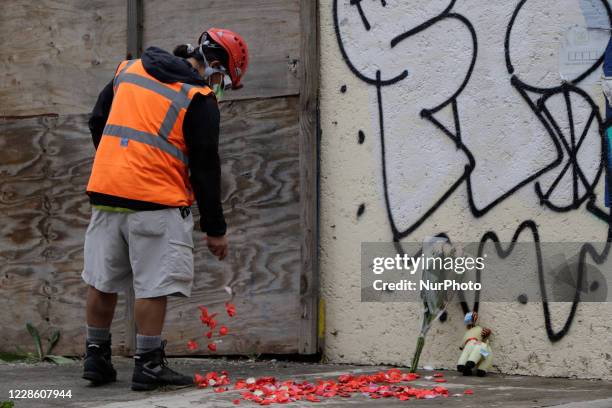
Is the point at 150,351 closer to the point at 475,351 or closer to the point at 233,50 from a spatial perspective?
the point at 233,50

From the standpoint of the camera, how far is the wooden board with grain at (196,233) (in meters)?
6.44

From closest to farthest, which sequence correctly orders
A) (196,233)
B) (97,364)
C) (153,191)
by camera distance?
(153,191)
(97,364)
(196,233)

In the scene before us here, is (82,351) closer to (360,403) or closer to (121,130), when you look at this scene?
(121,130)

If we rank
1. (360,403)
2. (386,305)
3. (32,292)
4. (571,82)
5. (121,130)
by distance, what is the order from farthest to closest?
(32,292) < (386,305) < (571,82) < (121,130) < (360,403)

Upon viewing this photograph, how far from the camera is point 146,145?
5.17 metres

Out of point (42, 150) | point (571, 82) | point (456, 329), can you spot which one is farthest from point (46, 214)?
point (571, 82)

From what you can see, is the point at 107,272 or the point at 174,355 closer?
the point at 107,272

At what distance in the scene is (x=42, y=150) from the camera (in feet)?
23.4

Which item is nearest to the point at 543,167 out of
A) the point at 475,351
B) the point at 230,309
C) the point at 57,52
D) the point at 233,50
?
the point at 475,351

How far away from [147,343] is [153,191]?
0.70 metres

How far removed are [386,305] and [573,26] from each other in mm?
1782

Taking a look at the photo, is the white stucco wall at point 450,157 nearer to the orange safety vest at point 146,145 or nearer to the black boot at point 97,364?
the orange safety vest at point 146,145

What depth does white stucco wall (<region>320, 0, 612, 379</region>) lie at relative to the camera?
5629mm

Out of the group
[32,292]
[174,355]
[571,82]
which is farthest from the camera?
[32,292]
